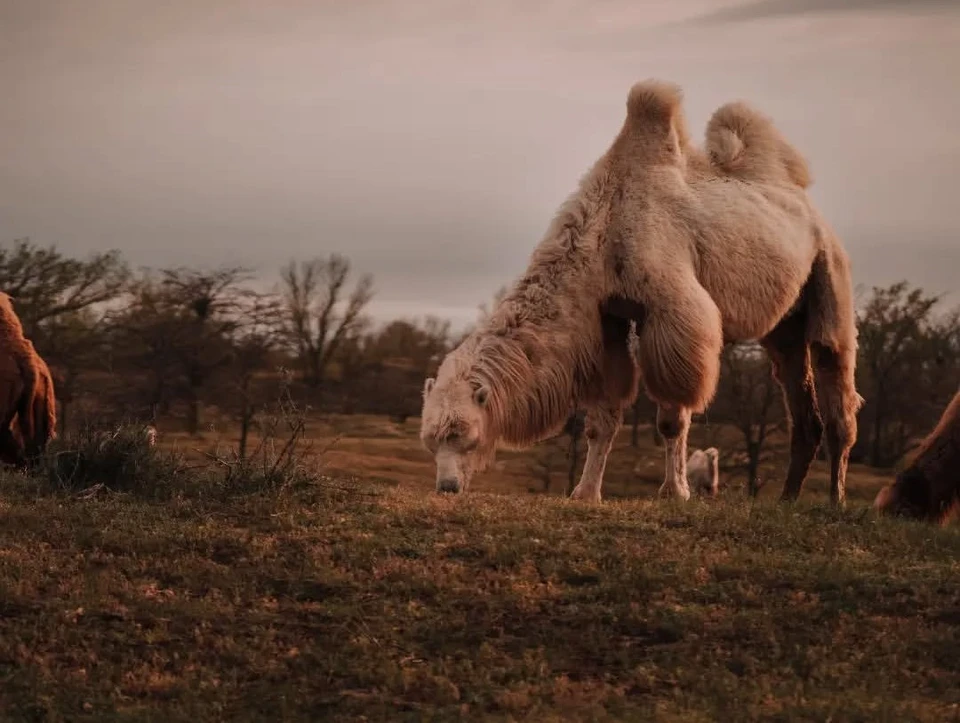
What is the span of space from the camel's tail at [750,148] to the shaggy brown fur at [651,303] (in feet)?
0.10

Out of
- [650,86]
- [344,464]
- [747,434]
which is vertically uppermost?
[650,86]

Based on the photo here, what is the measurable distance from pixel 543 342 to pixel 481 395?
2.66 ft

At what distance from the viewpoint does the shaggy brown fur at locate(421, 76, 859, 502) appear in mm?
9844

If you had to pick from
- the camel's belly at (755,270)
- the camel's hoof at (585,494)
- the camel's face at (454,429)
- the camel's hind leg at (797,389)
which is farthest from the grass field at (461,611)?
the camel's hind leg at (797,389)

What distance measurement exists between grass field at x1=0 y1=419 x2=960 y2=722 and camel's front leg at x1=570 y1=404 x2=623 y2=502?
1515 millimetres

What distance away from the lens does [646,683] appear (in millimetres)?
5820

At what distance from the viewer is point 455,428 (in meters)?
9.37

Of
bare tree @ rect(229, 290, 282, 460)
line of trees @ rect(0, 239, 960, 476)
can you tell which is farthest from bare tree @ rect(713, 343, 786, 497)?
bare tree @ rect(229, 290, 282, 460)

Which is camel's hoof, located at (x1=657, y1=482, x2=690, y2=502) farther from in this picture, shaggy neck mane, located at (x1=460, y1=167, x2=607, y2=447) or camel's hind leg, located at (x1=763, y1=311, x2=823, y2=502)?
shaggy neck mane, located at (x1=460, y1=167, x2=607, y2=447)

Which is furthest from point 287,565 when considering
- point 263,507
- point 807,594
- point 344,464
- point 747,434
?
point 344,464

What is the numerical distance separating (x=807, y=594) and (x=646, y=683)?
5.26ft

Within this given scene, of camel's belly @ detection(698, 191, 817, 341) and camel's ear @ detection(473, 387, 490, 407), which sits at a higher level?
camel's belly @ detection(698, 191, 817, 341)

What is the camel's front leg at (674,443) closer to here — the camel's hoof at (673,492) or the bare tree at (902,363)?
the camel's hoof at (673,492)

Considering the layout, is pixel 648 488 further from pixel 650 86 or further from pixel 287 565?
pixel 287 565
